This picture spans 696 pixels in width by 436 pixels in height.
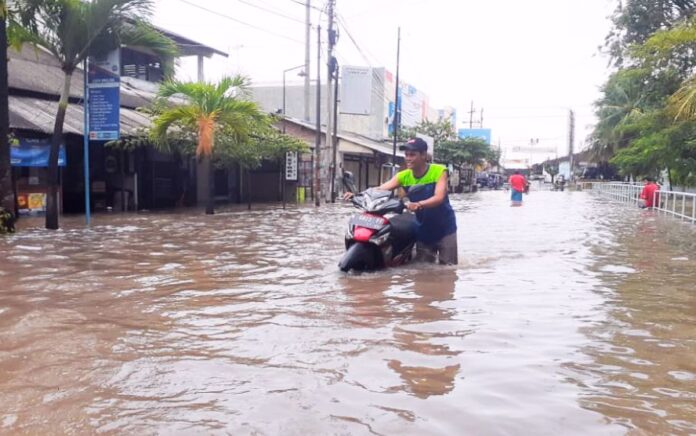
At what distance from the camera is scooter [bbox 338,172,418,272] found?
6496mm

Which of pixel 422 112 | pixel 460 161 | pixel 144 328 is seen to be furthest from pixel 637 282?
pixel 422 112

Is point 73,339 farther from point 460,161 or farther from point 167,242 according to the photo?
point 460,161

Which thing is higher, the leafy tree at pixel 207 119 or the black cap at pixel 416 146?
the leafy tree at pixel 207 119

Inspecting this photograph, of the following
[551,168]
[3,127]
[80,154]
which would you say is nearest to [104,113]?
[3,127]

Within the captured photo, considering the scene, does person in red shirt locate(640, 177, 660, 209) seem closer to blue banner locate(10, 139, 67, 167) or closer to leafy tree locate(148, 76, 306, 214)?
leafy tree locate(148, 76, 306, 214)

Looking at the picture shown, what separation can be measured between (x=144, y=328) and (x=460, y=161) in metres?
43.3

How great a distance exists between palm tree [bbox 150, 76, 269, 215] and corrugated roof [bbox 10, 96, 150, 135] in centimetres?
131

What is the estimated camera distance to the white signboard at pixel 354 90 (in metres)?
30.3

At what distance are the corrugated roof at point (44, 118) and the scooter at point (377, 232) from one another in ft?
32.5

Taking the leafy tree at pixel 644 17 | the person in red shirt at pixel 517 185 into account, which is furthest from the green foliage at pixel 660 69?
the person in red shirt at pixel 517 185

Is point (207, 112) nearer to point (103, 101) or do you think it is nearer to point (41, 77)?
point (103, 101)

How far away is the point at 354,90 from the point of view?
100 feet

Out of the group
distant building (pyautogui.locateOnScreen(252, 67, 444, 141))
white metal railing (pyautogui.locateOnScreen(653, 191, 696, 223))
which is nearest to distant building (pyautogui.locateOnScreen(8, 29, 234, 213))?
white metal railing (pyautogui.locateOnScreen(653, 191, 696, 223))

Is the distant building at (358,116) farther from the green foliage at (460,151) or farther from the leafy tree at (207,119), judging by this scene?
the leafy tree at (207,119)
